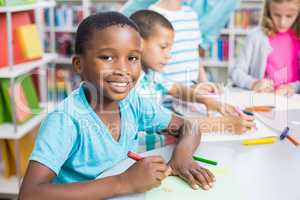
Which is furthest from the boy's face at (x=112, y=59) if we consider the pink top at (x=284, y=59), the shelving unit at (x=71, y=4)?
the shelving unit at (x=71, y=4)

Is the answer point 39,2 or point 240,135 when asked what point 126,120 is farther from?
point 39,2

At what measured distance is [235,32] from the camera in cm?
377

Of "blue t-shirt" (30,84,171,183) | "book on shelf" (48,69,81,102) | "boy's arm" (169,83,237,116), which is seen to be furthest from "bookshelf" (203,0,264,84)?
"blue t-shirt" (30,84,171,183)

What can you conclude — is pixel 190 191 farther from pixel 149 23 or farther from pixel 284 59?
pixel 284 59

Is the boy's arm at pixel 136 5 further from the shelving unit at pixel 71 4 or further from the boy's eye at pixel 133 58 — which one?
the shelving unit at pixel 71 4

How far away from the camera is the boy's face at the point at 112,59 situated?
99cm

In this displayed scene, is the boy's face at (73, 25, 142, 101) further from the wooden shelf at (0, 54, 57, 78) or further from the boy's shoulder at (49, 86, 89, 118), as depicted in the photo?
the wooden shelf at (0, 54, 57, 78)

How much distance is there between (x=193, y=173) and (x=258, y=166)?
174 mm

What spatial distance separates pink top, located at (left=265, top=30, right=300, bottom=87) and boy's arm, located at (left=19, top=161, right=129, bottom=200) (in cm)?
135

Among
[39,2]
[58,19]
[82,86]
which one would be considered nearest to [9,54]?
[39,2]

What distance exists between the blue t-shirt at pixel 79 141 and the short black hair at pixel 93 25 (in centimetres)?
11

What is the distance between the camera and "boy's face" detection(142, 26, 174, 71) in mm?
1520

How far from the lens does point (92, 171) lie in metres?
1.03

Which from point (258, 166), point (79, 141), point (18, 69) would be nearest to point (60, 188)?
point (79, 141)
